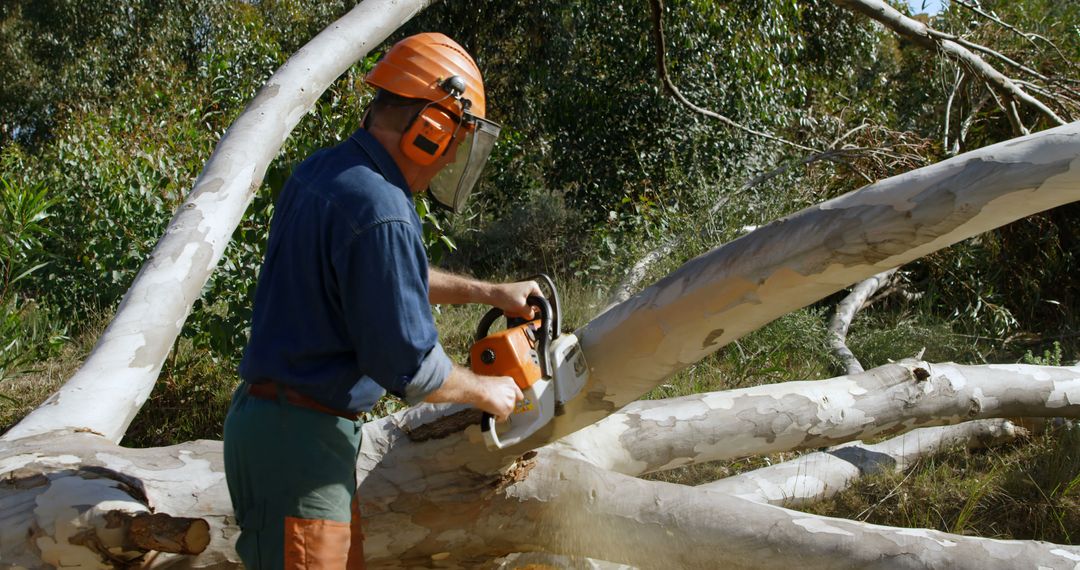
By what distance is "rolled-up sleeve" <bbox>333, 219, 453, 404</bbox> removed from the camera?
1953 mm

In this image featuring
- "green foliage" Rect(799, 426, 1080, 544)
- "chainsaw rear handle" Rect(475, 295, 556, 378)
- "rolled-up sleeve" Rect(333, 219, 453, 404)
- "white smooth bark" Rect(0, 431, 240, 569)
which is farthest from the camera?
"green foliage" Rect(799, 426, 1080, 544)

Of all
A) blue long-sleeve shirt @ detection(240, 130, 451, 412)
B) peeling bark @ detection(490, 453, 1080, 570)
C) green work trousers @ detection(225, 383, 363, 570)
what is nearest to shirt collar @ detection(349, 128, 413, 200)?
blue long-sleeve shirt @ detection(240, 130, 451, 412)

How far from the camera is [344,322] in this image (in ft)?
6.94

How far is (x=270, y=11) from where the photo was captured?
1498cm

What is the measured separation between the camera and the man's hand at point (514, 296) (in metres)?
2.58

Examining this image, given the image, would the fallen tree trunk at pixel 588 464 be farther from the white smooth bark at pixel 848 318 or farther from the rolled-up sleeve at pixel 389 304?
the white smooth bark at pixel 848 318

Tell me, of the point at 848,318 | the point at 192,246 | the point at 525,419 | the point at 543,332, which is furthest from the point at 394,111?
the point at 848,318

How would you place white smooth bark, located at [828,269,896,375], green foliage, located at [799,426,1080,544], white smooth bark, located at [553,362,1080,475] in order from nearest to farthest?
white smooth bark, located at [553,362,1080,475] → green foliage, located at [799,426,1080,544] → white smooth bark, located at [828,269,896,375]

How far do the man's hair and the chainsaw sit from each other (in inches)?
25.2

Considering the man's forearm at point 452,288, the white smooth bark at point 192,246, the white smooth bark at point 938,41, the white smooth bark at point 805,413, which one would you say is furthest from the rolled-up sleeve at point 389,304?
the white smooth bark at point 938,41

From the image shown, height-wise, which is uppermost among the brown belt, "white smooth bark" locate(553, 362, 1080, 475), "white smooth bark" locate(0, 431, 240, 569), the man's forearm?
the man's forearm

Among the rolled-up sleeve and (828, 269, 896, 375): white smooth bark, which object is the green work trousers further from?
(828, 269, 896, 375): white smooth bark

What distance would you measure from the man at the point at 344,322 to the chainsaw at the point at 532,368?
0.08 m

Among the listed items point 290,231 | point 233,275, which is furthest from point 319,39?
point 290,231
